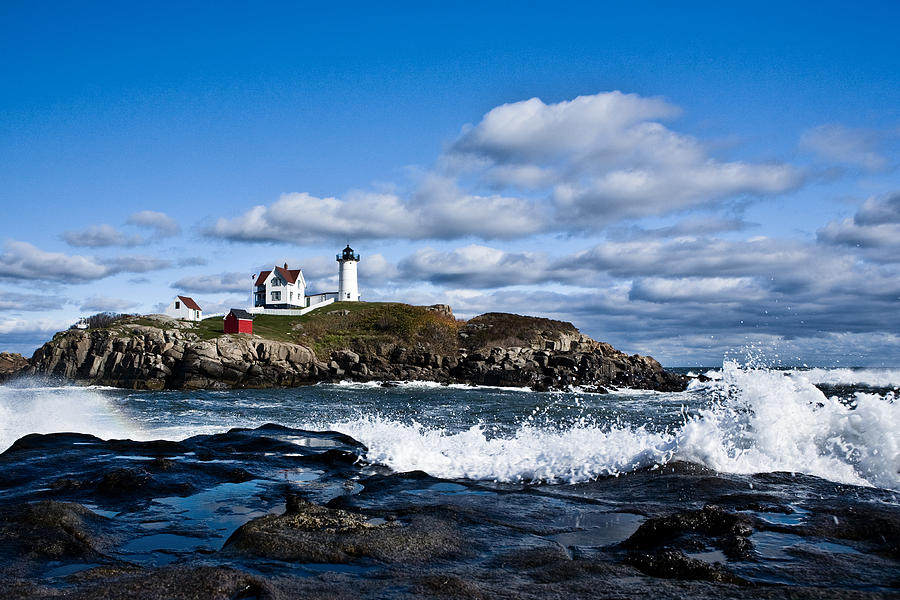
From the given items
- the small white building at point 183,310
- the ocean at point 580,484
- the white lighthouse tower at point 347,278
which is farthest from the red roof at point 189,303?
the ocean at point 580,484

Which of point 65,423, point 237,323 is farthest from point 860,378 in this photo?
point 65,423

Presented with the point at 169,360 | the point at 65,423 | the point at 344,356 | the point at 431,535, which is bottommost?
the point at 65,423

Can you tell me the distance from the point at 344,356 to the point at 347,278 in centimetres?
3457

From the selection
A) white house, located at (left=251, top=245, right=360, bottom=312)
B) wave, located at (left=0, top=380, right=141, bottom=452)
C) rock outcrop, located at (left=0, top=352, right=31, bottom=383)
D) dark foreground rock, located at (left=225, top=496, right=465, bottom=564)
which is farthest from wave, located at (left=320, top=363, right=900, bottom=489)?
white house, located at (left=251, top=245, right=360, bottom=312)

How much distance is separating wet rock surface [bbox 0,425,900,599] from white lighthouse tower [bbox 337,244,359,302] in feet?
263

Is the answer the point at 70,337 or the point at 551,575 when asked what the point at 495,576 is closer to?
the point at 551,575

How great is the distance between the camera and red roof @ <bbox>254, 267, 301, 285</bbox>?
83.0 meters

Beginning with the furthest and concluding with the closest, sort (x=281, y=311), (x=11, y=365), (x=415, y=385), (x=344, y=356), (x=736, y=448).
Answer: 1. (x=281, y=311)
2. (x=11, y=365)
3. (x=344, y=356)
4. (x=415, y=385)
5. (x=736, y=448)

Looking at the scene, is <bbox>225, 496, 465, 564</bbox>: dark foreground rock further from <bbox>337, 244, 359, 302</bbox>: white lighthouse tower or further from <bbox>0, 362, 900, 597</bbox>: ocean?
<bbox>337, 244, 359, 302</bbox>: white lighthouse tower

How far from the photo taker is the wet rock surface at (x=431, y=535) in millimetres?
4941

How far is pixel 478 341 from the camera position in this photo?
71.2 meters

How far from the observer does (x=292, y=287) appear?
8438 cm

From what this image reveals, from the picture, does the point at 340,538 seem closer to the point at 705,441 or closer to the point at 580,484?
the point at 580,484

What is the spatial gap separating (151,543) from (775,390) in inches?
498
